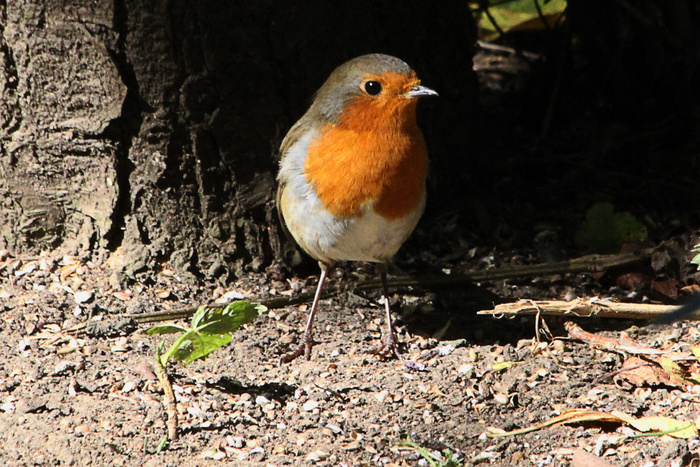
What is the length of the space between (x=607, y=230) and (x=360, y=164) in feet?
4.96

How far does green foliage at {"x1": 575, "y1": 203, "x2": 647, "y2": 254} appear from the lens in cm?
404

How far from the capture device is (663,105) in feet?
15.8

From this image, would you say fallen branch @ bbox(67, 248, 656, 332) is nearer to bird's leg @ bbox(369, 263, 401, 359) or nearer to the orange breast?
bird's leg @ bbox(369, 263, 401, 359)

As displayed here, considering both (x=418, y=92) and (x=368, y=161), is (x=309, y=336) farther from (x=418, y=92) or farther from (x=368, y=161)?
(x=418, y=92)

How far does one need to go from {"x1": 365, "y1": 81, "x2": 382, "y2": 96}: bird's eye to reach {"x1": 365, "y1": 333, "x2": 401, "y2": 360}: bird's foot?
1.01 metres

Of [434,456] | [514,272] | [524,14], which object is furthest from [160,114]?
[524,14]

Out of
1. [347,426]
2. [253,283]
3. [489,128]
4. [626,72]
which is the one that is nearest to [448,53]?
[489,128]

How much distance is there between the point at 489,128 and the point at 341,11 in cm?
140

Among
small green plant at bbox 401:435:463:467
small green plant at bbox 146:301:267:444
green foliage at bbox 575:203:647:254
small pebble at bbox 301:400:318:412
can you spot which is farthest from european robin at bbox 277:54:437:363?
green foliage at bbox 575:203:647:254

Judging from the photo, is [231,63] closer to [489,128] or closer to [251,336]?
[251,336]

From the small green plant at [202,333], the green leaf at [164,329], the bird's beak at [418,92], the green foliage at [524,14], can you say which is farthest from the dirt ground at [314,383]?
the green foliage at [524,14]

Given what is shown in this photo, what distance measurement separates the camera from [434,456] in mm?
2691

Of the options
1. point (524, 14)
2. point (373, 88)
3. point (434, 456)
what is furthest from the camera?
point (524, 14)

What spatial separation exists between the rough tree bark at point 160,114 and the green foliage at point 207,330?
3.02 feet
